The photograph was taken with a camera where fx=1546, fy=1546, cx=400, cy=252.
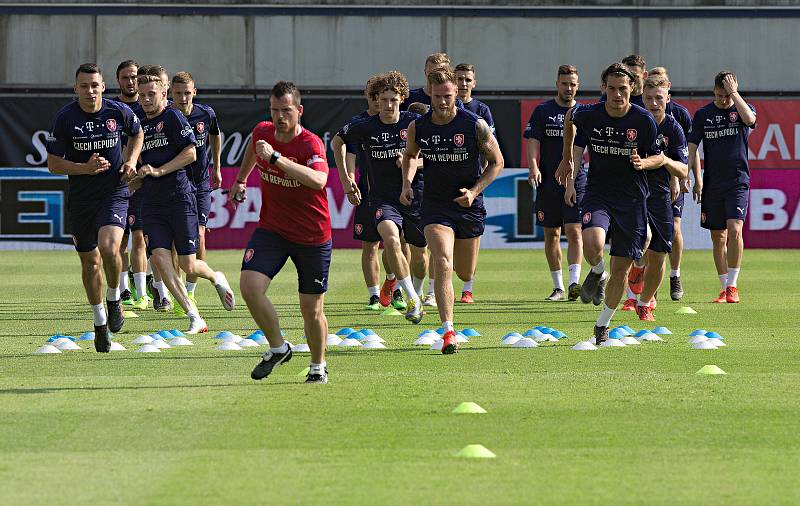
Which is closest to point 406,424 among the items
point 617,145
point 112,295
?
point 617,145

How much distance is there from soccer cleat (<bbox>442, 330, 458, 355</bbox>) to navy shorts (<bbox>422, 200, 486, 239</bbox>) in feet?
3.11

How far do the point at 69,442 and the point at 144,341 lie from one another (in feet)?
15.4

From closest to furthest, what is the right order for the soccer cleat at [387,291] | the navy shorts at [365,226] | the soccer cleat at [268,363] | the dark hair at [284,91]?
the dark hair at [284,91] → the soccer cleat at [268,363] → the navy shorts at [365,226] → the soccer cleat at [387,291]

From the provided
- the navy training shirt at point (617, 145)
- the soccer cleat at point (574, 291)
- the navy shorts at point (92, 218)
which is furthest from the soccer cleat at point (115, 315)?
the soccer cleat at point (574, 291)

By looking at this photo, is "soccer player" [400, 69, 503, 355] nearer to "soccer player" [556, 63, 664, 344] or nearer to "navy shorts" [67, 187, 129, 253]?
"soccer player" [556, 63, 664, 344]

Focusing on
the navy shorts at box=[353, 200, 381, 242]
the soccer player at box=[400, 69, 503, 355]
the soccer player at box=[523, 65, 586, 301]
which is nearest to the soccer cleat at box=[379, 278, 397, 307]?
the navy shorts at box=[353, 200, 381, 242]

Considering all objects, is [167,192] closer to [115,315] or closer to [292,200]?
[115,315]

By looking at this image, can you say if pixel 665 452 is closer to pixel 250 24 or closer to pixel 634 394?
pixel 634 394

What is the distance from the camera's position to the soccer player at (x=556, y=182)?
16641mm

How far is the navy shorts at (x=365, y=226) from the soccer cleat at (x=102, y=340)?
433 centimetres

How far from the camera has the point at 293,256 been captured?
9.56 metres

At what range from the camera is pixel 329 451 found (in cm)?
717

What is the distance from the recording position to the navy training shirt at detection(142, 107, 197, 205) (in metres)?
13.5

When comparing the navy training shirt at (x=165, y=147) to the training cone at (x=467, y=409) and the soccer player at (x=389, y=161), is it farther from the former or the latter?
the training cone at (x=467, y=409)
